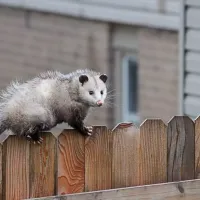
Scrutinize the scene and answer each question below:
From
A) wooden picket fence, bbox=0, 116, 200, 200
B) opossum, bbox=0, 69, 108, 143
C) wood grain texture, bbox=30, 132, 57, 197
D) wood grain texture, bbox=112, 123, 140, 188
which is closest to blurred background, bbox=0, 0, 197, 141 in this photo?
opossum, bbox=0, 69, 108, 143

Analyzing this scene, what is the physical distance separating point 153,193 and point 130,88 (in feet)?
22.9

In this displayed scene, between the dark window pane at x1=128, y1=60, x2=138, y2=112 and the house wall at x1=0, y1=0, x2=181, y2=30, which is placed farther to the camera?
the dark window pane at x1=128, y1=60, x2=138, y2=112

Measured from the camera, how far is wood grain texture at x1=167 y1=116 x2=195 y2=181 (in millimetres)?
4520

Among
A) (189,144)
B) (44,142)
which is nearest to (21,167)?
(44,142)

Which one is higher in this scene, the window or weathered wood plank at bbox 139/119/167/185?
the window

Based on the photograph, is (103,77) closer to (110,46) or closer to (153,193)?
(153,193)

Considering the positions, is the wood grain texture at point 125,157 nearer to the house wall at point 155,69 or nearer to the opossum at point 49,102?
the opossum at point 49,102

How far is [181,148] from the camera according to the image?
4566 millimetres

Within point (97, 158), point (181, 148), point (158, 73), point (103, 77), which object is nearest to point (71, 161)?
point (97, 158)

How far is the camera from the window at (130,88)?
37.0 ft

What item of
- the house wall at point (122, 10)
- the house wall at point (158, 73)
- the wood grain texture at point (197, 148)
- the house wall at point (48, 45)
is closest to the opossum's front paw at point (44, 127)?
the wood grain texture at point (197, 148)

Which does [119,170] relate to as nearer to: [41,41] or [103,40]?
[103,40]

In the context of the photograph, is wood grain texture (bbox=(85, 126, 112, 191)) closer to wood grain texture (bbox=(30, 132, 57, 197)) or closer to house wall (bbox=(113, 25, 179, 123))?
wood grain texture (bbox=(30, 132, 57, 197))

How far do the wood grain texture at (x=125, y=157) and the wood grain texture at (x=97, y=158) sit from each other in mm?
34
